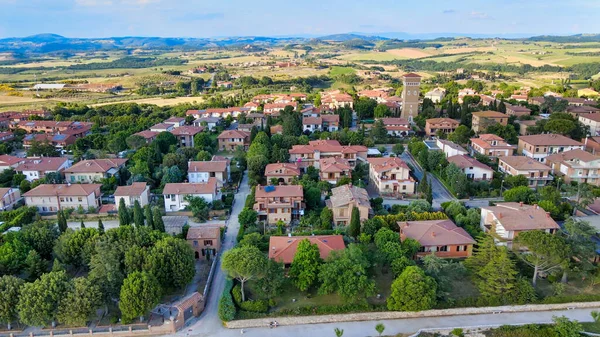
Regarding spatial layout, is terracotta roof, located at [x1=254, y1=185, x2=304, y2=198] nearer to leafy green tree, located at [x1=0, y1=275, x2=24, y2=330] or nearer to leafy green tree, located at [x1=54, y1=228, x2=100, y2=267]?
leafy green tree, located at [x1=54, y1=228, x2=100, y2=267]

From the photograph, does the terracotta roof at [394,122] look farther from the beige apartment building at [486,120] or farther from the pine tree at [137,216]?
the pine tree at [137,216]

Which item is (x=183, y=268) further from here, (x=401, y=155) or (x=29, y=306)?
(x=401, y=155)

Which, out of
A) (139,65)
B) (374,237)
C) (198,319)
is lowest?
(198,319)

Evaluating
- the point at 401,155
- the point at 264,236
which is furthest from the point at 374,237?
the point at 401,155

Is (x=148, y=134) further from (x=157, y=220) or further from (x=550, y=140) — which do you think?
(x=550, y=140)

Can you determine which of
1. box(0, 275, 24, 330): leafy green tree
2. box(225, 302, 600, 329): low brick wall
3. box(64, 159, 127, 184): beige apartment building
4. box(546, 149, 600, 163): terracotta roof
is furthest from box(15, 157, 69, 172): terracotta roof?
box(546, 149, 600, 163): terracotta roof

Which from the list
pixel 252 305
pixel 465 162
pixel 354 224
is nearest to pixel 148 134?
pixel 354 224

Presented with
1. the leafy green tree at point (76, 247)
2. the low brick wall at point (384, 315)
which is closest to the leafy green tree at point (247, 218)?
the leafy green tree at point (76, 247)
